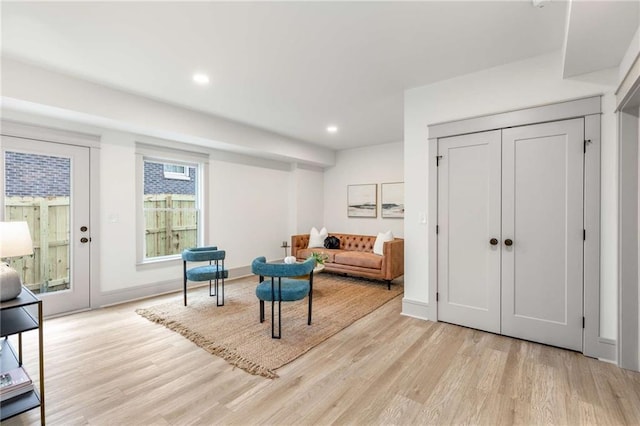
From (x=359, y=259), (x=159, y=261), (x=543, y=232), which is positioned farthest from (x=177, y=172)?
(x=543, y=232)

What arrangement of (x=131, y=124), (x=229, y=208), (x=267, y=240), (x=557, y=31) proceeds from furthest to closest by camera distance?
(x=267, y=240) < (x=229, y=208) < (x=131, y=124) < (x=557, y=31)

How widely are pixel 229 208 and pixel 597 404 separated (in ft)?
16.8

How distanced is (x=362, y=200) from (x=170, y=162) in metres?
3.83

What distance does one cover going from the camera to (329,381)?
2.20 m

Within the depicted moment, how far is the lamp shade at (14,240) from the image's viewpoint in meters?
1.99

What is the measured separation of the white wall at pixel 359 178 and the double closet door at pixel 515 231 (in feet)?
9.09

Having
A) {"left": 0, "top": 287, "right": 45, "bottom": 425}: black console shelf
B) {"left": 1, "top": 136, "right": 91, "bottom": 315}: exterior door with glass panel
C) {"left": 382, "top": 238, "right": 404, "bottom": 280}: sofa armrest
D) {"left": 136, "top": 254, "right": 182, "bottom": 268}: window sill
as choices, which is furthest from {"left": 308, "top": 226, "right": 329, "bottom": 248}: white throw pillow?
{"left": 0, "top": 287, "right": 45, "bottom": 425}: black console shelf

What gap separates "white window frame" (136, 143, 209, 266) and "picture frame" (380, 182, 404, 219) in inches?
138

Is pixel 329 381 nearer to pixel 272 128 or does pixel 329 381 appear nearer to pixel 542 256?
pixel 542 256

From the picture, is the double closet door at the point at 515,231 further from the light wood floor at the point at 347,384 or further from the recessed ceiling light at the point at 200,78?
the recessed ceiling light at the point at 200,78

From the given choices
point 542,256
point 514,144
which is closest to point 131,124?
point 514,144

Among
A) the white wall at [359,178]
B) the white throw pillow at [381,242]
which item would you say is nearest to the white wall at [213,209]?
the white wall at [359,178]

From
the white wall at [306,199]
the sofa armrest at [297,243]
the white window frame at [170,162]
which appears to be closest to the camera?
the white window frame at [170,162]

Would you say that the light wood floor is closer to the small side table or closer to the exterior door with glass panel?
the exterior door with glass panel
